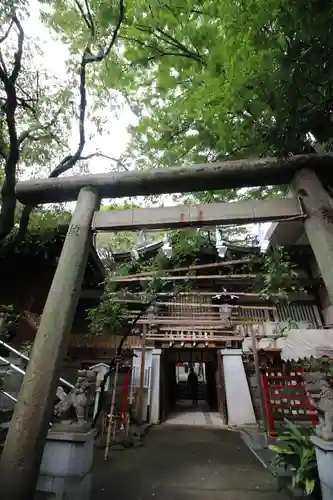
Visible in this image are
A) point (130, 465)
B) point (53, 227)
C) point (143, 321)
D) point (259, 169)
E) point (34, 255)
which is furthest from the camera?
point (143, 321)

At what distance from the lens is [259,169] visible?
12.2 feet

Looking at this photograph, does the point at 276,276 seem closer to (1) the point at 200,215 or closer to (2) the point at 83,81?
(1) the point at 200,215

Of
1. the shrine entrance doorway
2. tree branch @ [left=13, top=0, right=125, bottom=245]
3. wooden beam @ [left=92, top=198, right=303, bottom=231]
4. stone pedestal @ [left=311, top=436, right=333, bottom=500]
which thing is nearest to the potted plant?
stone pedestal @ [left=311, top=436, right=333, bottom=500]

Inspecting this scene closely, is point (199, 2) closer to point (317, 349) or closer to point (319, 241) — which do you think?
point (319, 241)

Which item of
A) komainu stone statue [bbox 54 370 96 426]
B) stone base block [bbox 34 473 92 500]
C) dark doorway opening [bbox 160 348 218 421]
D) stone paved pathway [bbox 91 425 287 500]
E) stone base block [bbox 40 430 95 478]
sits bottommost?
stone paved pathway [bbox 91 425 287 500]

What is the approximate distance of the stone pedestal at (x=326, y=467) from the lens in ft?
12.0

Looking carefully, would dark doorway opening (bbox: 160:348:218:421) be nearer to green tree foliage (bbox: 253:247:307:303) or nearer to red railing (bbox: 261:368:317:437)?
red railing (bbox: 261:368:317:437)

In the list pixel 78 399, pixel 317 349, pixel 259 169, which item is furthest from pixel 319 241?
pixel 78 399

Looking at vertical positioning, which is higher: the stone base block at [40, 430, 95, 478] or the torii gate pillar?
the torii gate pillar

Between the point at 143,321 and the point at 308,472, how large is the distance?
24.6 feet

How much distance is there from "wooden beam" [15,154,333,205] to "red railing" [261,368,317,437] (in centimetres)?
746

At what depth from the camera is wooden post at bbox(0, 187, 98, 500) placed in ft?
7.68

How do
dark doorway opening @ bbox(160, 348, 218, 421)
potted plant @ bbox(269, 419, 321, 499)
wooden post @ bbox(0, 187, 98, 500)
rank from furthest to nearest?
dark doorway opening @ bbox(160, 348, 218, 421) → potted plant @ bbox(269, 419, 321, 499) → wooden post @ bbox(0, 187, 98, 500)

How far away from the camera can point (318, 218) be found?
324 centimetres
